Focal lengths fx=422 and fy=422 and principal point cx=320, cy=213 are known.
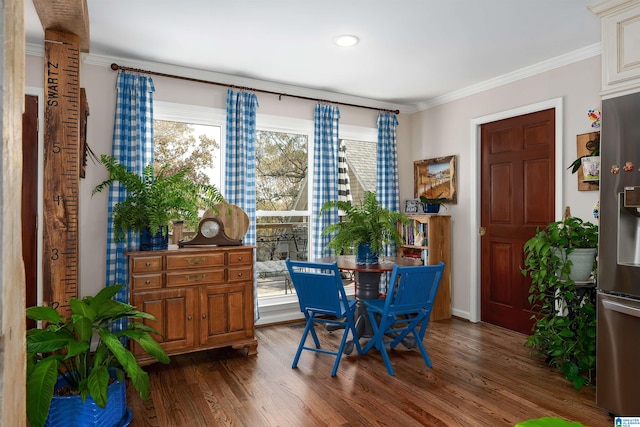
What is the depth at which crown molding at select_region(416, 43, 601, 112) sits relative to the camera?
11.5 feet

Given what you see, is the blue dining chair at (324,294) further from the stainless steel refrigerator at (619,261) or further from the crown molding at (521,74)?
the crown molding at (521,74)

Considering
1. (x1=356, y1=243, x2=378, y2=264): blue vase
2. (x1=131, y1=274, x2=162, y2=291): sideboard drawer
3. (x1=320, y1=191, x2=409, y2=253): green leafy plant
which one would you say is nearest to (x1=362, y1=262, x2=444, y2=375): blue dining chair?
(x1=356, y1=243, x2=378, y2=264): blue vase

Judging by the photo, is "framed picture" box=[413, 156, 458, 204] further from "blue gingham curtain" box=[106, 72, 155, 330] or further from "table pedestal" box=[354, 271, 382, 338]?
"blue gingham curtain" box=[106, 72, 155, 330]

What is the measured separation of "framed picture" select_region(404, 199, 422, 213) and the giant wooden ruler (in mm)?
3607

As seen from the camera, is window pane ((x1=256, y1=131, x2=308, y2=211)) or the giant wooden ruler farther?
window pane ((x1=256, y1=131, x2=308, y2=211))

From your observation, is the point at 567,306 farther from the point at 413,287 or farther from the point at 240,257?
the point at 240,257

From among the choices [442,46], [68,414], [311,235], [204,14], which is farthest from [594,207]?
[68,414]

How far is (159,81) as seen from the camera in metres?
3.89

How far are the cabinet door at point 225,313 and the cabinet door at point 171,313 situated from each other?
0.09 meters

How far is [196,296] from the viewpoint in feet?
11.0

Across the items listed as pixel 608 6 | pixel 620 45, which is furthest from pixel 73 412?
pixel 608 6

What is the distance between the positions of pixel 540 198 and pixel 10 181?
4.19 metres

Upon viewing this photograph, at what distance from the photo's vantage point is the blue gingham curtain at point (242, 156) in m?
4.11

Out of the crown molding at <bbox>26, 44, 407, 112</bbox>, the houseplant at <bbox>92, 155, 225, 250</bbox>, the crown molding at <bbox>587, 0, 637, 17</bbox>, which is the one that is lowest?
the houseplant at <bbox>92, 155, 225, 250</bbox>
